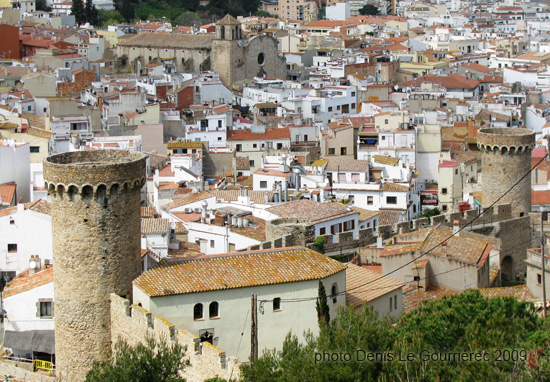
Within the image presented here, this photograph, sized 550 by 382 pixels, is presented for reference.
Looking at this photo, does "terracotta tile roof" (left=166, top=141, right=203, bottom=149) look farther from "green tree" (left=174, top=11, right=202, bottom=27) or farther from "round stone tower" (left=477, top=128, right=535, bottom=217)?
"green tree" (left=174, top=11, right=202, bottom=27)

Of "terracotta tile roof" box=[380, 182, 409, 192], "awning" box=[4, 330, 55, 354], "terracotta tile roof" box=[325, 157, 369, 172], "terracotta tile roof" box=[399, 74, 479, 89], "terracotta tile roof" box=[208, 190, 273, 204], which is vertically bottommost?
"awning" box=[4, 330, 55, 354]

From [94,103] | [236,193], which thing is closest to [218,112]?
[94,103]

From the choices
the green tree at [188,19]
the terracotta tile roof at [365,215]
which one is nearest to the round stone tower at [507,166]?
the terracotta tile roof at [365,215]

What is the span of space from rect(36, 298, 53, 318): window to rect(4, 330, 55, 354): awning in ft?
1.45

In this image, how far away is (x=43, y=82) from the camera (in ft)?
230

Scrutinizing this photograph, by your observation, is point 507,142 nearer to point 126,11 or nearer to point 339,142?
point 339,142

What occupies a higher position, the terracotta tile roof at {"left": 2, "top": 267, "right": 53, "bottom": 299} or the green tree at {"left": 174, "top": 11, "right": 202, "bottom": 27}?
the green tree at {"left": 174, "top": 11, "right": 202, "bottom": 27}

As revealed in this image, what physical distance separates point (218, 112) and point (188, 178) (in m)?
14.6

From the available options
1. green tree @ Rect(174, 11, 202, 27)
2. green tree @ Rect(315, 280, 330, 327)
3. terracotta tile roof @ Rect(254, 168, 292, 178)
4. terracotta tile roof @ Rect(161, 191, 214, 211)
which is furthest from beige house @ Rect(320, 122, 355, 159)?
green tree @ Rect(174, 11, 202, 27)

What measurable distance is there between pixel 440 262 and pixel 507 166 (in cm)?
568

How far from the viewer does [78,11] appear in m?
114

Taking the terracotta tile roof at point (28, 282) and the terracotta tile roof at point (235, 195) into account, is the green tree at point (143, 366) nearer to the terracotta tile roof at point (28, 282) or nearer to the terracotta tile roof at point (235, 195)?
the terracotta tile roof at point (28, 282)

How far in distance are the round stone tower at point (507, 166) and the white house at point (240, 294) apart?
10.4 metres

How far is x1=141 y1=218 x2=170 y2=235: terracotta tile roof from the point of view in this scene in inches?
1373
